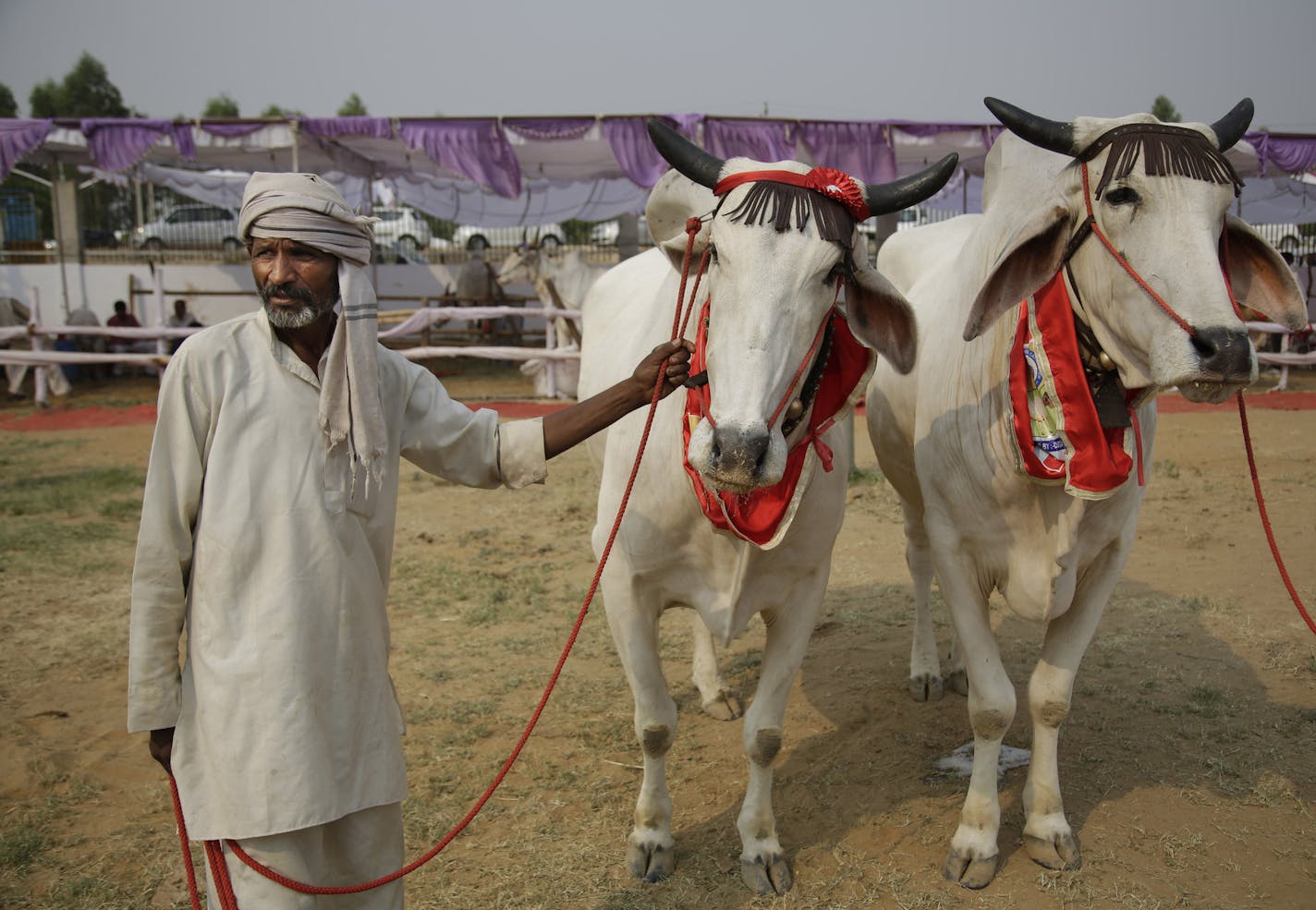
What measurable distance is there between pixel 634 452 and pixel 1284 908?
2.25m

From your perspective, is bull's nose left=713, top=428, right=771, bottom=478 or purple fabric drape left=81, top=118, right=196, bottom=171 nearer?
bull's nose left=713, top=428, right=771, bottom=478

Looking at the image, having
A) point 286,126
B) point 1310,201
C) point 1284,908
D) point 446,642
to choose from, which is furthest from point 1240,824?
point 1310,201

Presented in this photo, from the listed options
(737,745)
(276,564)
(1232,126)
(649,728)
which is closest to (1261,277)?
(1232,126)

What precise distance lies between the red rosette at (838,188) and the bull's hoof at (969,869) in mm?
2005

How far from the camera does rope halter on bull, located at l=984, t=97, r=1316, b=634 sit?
8.50 ft

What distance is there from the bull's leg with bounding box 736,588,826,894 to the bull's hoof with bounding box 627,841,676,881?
0.24 metres

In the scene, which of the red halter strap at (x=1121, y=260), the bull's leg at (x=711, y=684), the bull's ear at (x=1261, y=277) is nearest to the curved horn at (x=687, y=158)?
the red halter strap at (x=1121, y=260)

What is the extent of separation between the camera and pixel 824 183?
2.45m

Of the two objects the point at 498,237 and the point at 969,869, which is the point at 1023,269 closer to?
the point at 969,869

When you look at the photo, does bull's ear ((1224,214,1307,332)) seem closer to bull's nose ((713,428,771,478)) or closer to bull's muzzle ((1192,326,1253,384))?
bull's muzzle ((1192,326,1253,384))

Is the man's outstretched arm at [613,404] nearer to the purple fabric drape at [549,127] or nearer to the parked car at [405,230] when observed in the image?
the purple fabric drape at [549,127]

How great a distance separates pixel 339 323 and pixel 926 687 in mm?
3213

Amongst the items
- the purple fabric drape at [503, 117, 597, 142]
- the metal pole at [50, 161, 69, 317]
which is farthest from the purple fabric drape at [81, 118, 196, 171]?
the purple fabric drape at [503, 117, 597, 142]

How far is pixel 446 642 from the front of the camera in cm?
504
